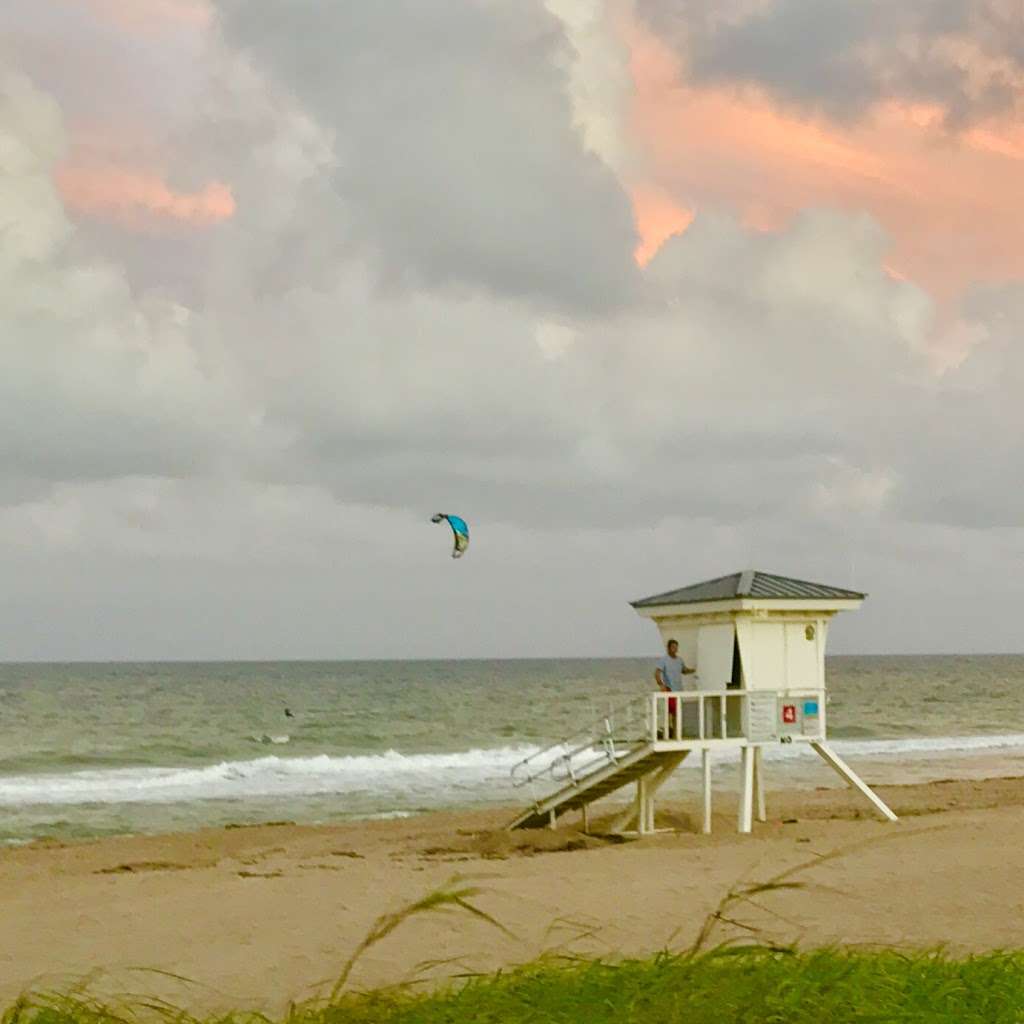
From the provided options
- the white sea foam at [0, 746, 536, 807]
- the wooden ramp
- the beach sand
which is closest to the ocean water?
the white sea foam at [0, 746, 536, 807]

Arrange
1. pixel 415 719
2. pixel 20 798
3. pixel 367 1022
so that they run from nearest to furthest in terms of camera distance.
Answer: pixel 367 1022, pixel 20 798, pixel 415 719

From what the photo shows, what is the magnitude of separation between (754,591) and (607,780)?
387 cm

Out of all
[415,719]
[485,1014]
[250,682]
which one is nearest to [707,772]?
[485,1014]

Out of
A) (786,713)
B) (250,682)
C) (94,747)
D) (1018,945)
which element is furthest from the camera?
(250,682)

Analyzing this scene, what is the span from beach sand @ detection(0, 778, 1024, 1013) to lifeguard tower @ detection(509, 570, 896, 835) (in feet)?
4.30

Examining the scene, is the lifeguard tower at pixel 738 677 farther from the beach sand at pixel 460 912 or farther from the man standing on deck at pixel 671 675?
the beach sand at pixel 460 912

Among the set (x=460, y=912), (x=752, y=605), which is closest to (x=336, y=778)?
(x=752, y=605)

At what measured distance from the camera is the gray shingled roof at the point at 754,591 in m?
20.8

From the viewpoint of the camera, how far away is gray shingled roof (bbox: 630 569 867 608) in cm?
2077

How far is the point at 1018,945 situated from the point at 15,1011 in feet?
26.4

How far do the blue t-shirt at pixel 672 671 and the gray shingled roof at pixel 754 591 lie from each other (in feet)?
3.08

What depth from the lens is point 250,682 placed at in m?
131

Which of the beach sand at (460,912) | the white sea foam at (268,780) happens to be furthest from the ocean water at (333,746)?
the beach sand at (460,912)

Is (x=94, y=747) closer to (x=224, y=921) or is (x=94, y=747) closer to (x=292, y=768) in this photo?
(x=292, y=768)
